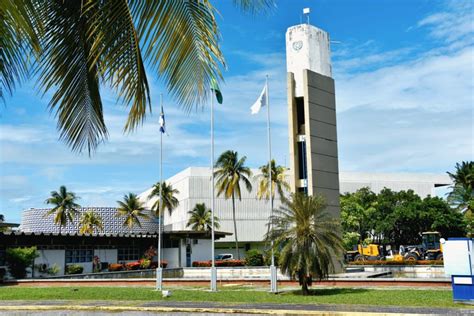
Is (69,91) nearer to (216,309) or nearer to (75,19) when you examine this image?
(75,19)

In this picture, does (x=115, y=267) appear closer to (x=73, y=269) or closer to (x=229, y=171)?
(x=73, y=269)

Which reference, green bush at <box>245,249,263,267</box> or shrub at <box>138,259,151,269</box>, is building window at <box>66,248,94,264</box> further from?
green bush at <box>245,249,263,267</box>

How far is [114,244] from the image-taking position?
172 ft

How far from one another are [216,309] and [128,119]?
1142 cm

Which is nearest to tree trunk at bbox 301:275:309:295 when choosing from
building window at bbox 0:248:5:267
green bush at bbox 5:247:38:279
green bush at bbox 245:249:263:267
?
green bush at bbox 245:249:263:267

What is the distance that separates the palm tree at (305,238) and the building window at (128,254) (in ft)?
110

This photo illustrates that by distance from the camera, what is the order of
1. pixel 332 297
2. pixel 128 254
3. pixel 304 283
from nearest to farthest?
pixel 332 297 < pixel 304 283 < pixel 128 254

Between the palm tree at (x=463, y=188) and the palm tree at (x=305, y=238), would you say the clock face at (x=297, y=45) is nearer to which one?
the palm tree at (x=305, y=238)

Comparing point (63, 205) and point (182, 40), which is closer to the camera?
point (182, 40)

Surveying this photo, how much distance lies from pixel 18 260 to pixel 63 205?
3764cm

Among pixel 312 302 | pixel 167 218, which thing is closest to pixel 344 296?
pixel 312 302

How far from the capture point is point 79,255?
49.5 metres

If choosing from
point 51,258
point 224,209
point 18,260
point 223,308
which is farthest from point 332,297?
point 224,209

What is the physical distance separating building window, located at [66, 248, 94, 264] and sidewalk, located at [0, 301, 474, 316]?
29305mm
